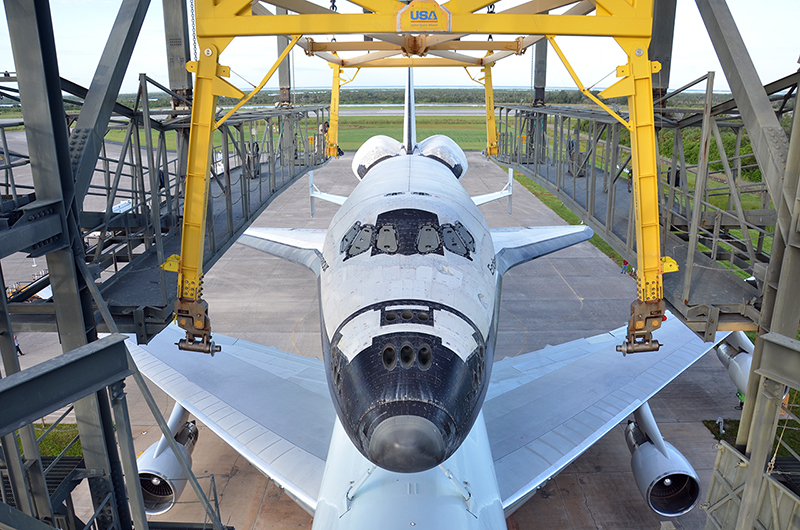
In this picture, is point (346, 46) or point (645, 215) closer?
point (645, 215)

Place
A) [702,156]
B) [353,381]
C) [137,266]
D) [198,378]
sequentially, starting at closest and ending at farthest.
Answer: [353,381] < [702,156] < [137,266] < [198,378]

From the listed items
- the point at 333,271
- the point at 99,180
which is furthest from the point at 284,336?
A: the point at 99,180

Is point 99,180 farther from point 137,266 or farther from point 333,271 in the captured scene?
point 333,271

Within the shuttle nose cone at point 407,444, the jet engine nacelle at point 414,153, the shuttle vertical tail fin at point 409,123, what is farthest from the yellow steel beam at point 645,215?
the shuttle vertical tail fin at point 409,123

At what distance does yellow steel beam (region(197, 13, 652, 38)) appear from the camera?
26.1 feet

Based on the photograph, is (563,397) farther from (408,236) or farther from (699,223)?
(408,236)

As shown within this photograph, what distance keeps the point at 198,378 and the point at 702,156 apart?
1078 cm

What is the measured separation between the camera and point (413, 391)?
231 inches

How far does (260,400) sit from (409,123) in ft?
42.1

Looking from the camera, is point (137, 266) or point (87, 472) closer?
point (87, 472)

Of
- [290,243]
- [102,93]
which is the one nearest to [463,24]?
[102,93]

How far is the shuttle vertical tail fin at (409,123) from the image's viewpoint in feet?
65.2

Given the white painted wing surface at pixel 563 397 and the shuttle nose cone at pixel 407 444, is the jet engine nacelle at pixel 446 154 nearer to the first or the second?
the white painted wing surface at pixel 563 397

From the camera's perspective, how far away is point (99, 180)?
43.9 metres
